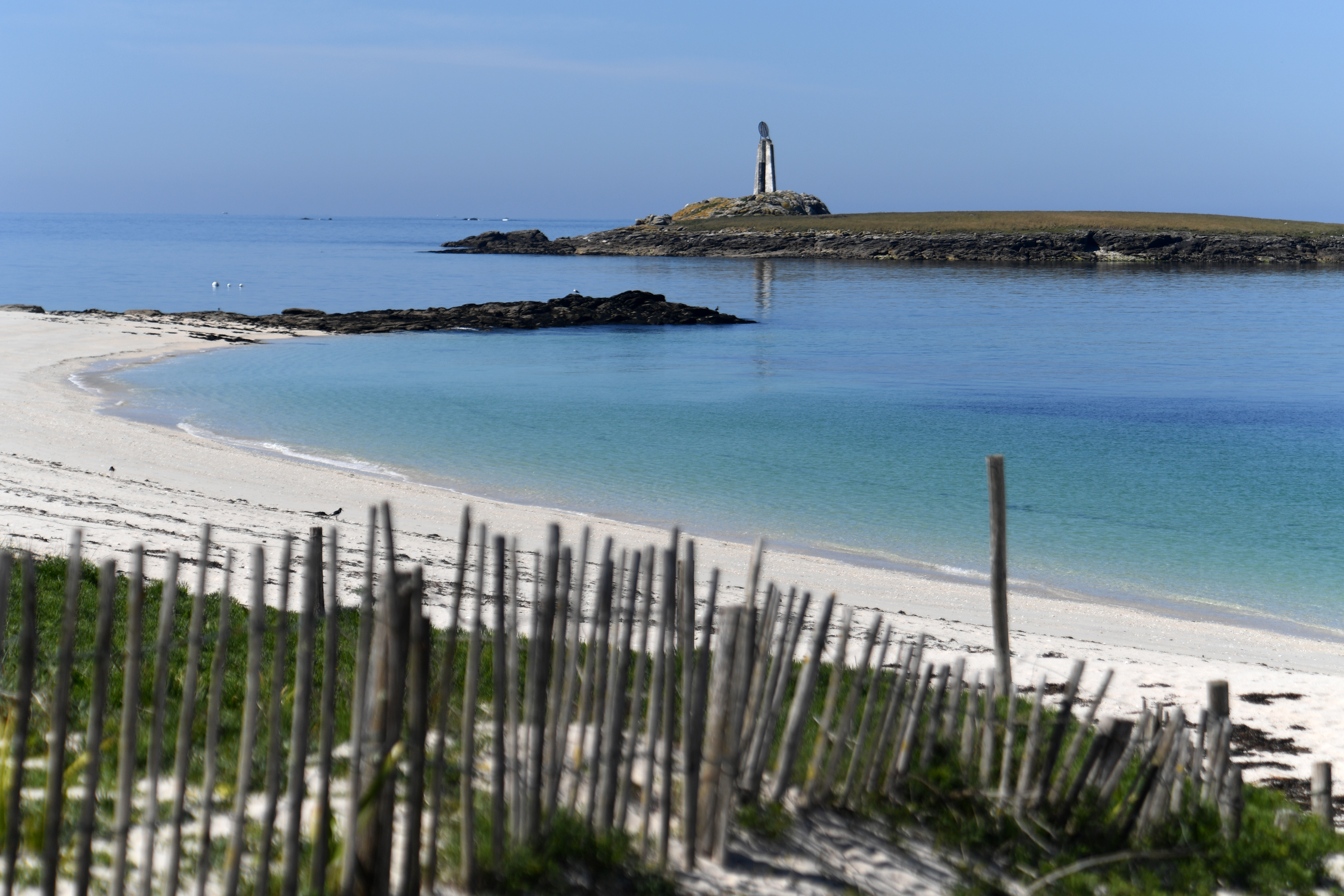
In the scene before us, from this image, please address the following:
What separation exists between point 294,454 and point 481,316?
2963cm

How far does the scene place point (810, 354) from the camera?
4334 cm

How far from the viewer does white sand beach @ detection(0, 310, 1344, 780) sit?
9.53m

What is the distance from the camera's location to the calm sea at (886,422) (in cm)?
1756

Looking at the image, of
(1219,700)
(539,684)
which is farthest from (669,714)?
(1219,700)

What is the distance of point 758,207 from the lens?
14725cm

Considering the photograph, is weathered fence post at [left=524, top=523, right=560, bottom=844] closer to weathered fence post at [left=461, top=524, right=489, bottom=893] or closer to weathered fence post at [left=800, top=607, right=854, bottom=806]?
weathered fence post at [left=461, top=524, right=489, bottom=893]

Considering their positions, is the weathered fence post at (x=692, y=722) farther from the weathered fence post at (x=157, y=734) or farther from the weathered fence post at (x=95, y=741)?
the weathered fence post at (x=95, y=741)

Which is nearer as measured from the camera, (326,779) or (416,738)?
(326,779)

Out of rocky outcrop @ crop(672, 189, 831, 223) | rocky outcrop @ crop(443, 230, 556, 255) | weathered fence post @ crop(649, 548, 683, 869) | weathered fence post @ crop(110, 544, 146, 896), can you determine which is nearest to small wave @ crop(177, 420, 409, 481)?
weathered fence post @ crop(649, 548, 683, 869)

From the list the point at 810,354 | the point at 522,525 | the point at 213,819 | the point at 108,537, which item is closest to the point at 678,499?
the point at 522,525

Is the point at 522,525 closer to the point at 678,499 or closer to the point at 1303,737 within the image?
the point at 678,499

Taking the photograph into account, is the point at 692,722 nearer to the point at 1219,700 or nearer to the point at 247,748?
the point at 247,748

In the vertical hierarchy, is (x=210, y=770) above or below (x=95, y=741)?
below

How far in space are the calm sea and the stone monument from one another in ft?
304
